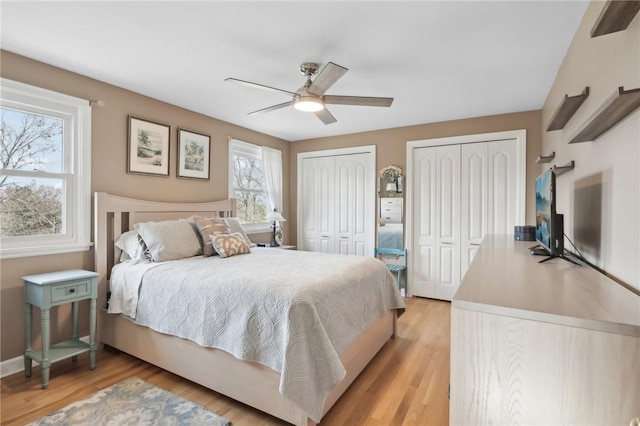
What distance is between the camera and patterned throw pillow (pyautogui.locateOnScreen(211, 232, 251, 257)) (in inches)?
119

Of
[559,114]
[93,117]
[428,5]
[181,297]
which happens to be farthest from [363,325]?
[93,117]

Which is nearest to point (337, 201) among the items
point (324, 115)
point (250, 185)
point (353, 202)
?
point (353, 202)

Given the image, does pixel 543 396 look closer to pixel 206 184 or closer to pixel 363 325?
pixel 363 325

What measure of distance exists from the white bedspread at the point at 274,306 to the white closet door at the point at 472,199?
1.84m

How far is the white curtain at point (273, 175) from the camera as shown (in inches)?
193

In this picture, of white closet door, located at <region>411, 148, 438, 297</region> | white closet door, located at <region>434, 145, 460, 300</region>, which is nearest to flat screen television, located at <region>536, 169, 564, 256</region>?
white closet door, located at <region>434, 145, 460, 300</region>

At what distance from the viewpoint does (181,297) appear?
2205 mm

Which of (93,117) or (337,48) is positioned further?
(93,117)

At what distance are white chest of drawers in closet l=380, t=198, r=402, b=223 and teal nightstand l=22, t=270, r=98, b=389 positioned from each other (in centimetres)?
352

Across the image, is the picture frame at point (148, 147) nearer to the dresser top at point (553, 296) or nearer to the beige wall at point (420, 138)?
the beige wall at point (420, 138)

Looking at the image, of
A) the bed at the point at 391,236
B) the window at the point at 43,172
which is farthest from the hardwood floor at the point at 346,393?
the bed at the point at 391,236

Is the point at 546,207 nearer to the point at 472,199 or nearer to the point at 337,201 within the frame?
the point at 472,199

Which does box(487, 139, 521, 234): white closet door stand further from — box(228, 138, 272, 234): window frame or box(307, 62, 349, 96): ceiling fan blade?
box(228, 138, 272, 234): window frame

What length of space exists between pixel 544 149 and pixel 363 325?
2877mm
